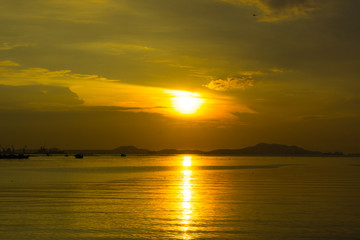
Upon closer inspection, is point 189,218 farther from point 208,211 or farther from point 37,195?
point 37,195

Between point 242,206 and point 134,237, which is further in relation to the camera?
point 242,206

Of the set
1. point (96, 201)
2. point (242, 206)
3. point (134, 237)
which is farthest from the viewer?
point (96, 201)

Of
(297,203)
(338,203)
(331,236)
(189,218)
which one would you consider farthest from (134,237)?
(338,203)

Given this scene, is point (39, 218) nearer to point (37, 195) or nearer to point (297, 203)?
point (37, 195)

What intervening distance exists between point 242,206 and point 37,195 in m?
25.0


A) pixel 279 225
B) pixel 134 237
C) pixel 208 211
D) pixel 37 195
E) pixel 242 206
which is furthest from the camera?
pixel 37 195

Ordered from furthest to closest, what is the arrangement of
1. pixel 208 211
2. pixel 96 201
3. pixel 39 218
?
pixel 96 201 → pixel 208 211 → pixel 39 218

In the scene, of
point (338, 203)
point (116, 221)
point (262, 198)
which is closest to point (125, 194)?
point (262, 198)

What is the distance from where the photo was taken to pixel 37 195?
169ft

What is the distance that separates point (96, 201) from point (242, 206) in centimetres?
1530

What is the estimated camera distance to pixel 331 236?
1112 inches

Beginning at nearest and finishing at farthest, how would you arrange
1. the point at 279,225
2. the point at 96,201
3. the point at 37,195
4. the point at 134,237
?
the point at 134,237
the point at 279,225
the point at 96,201
the point at 37,195

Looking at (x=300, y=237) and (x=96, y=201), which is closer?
(x=300, y=237)

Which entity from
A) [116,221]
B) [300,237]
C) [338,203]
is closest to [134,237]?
[116,221]
